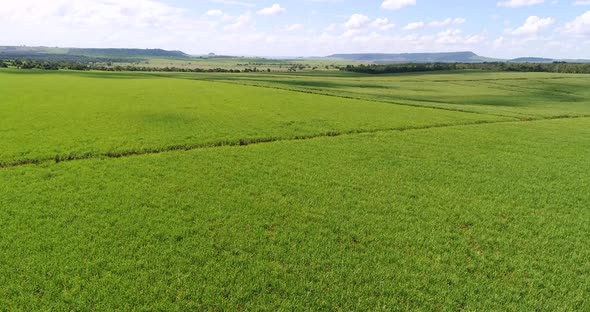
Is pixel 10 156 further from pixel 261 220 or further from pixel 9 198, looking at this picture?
pixel 261 220

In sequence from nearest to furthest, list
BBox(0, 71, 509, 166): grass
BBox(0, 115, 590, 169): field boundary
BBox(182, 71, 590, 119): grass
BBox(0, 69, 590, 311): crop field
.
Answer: BBox(0, 69, 590, 311): crop field
BBox(0, 115, 590, 169): field boundary
BBox(0, 71, 509, 166): grass
BBox(182, 71, 590, 119): grass

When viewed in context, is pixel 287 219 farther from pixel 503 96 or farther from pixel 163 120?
pixel 503 96

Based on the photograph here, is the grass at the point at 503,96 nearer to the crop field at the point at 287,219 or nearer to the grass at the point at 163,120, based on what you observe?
the grass at the point at 163,120

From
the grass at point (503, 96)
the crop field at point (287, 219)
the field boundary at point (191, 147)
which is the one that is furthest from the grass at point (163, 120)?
the grass at point (503, 96)

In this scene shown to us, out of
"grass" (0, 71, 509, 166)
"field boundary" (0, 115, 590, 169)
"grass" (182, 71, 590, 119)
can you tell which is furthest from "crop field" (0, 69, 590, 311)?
"grass" (182, 71, 590, 119)

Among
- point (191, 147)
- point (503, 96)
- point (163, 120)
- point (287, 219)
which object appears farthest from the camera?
point (503, 96)

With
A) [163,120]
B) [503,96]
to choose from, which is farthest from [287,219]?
[503,96]

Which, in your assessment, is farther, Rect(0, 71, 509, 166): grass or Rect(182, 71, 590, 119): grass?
Rect(182, 71, 590, 119): grass

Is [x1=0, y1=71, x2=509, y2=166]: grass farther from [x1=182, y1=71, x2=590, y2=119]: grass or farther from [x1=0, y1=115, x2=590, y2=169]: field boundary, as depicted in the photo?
[x1=182, y1=71, x2=590, y2=119]: grass

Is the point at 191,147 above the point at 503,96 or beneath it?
beneath
